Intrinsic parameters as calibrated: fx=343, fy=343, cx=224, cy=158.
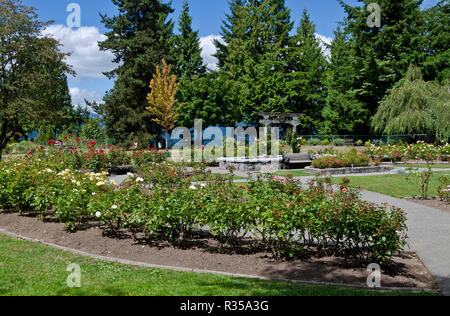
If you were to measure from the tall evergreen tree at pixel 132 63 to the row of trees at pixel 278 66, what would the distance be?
0.31 feet

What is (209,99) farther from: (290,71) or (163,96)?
(290,71)

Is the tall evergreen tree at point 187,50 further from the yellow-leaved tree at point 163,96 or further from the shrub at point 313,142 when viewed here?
the shrub at point 313,142

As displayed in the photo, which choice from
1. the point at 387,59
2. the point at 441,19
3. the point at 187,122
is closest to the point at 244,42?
the point at 187,122

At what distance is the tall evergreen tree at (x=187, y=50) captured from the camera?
39.0 m

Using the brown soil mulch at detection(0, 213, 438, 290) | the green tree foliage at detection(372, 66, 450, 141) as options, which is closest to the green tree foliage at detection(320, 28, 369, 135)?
the green tree foliage at detection(372, 66, 450, 141)

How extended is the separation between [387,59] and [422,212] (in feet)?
89.6

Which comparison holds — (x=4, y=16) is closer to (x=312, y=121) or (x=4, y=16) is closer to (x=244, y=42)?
(x=244, y=42)

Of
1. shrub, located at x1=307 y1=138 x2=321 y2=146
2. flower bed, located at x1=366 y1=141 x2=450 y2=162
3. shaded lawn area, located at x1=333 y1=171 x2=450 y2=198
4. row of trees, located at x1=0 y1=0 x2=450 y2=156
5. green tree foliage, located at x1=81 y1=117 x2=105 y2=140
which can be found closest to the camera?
shaded lawn area, located at x1=333 y1=171 x2=450 y2=198

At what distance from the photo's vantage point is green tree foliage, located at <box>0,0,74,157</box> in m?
14.2

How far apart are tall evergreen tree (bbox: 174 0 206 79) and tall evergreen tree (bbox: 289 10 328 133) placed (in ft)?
34.6

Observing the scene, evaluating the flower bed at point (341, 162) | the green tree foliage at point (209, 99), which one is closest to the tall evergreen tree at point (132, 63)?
the green tree foliage at point (209, 99)

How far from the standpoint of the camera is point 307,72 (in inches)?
1430

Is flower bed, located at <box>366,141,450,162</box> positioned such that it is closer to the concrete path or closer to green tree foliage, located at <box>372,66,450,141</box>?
green tree foliage, located at <box>372,66,450,141</box>

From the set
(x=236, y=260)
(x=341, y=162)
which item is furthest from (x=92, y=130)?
(x=236, y=260)
